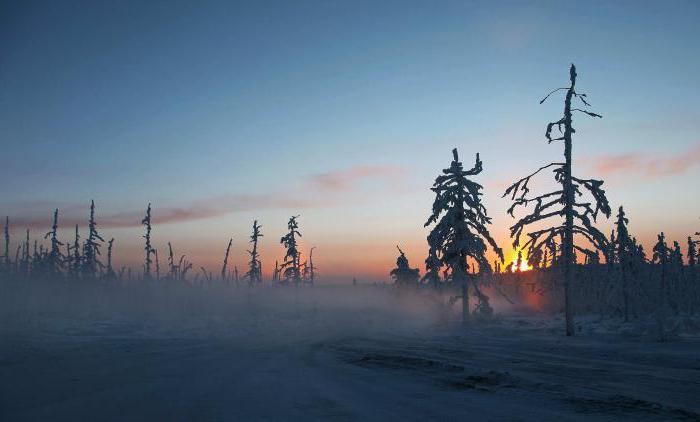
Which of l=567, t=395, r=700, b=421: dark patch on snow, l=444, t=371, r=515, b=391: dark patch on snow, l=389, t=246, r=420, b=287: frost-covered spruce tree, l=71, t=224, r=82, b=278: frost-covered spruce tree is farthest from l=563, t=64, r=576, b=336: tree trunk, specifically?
l=71, t=224, r=82, b=278: frost-covered spruce tree

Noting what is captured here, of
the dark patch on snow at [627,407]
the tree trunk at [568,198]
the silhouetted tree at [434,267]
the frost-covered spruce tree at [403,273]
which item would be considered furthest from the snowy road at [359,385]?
the frost-covered spruce tree at [403,273]

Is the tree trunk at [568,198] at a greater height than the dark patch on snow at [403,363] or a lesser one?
greater

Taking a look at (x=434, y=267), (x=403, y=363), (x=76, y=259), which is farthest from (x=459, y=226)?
(x=76, y=259)

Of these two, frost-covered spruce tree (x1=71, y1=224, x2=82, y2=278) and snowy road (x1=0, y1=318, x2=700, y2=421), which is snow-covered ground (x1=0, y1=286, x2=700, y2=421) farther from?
frost-covered spruce tree (x1=71, y1=224, x2=82, y2=278)

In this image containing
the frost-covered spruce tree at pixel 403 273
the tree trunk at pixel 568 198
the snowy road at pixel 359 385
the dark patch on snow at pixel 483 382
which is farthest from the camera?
the frost-covered spruce tree at pixel 403 273

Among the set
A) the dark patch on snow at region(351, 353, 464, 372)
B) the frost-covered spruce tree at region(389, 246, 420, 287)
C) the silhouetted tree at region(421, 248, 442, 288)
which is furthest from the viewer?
the frost-covered spruce tree at region(389, 246, 420, 287)

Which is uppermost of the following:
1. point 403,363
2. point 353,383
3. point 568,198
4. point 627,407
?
point 568,198

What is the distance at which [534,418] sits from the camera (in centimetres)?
573

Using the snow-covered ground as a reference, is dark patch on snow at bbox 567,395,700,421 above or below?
above

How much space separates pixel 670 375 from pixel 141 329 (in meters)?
26.0

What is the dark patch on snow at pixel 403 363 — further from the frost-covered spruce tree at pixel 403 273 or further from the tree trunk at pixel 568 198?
the frost-covered spruce tree at pixel 403 273

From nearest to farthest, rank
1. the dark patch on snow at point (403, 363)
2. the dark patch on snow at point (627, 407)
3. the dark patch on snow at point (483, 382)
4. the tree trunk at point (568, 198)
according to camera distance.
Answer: the dark patch on snow at point (627, 407), the dark patch on snow at point (483, 382), the dark patch on snow at point (403, 363), the tree trunk at point (568, 198)

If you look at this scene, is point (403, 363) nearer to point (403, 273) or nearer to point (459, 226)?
point (459, 226)

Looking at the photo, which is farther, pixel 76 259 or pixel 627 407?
pixel 76 259
